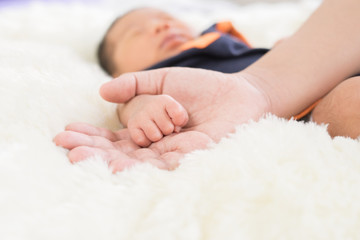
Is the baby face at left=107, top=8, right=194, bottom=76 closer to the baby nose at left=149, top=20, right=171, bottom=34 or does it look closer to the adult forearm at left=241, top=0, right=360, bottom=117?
the baby nose at left=149, top=20, right=171, bottom=34

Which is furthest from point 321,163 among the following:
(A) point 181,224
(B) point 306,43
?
(B) point 306,43

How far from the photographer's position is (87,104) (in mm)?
659

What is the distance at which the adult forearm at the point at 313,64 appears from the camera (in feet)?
2.19

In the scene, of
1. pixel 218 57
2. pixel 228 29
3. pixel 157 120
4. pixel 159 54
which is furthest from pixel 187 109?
pixel 228 29

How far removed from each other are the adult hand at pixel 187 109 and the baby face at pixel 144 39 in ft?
1.43

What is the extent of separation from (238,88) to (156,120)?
5.8 inches

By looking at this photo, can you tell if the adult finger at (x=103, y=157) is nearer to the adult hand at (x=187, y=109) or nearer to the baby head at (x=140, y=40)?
the adult hand at (x=187, y=109)

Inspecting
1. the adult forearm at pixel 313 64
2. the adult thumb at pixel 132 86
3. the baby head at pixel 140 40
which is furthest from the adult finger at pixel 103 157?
the baby head at pixel 140 40

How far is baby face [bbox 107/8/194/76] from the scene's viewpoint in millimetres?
1064

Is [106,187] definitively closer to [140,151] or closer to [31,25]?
[140,151]

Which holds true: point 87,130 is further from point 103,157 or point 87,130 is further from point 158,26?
point 158,26

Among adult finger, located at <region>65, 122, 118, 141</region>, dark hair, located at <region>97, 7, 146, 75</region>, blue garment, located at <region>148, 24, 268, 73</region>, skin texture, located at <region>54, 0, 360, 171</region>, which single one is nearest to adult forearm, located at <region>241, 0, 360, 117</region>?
skin texture, located at <region>54, 0, 360, 171</region>

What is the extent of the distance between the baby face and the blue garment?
0.18m

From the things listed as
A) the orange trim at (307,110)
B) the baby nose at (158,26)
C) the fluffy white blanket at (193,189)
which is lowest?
the orange trim at (307,110)
